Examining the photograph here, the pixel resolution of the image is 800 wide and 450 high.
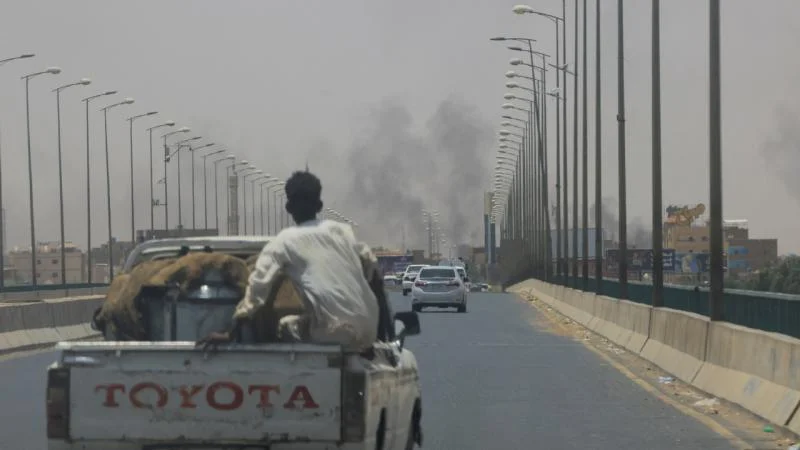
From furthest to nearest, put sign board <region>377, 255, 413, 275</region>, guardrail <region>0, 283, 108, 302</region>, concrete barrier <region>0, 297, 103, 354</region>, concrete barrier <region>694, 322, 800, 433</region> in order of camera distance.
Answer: sign board <region>377, 255, 413, 275</region> < guardrail <region>0, 283, 108, 302</region> < concrete barrier <region>0, 297, 103, 354</region> < concrete barrier <region>694, 322, 800, 433</region>

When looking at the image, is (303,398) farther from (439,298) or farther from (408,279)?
(408,279)

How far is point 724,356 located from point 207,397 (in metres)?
12.3

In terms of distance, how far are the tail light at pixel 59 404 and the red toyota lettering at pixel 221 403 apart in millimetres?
745

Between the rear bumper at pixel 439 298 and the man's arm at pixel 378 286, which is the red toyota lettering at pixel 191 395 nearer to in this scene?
the man's arm at pixel 378 286

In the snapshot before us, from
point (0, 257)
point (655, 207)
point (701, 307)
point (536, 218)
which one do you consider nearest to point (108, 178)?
point (0, 257)

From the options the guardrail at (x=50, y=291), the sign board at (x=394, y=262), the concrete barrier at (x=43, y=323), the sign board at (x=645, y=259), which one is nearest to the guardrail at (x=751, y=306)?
the concrete barrier at (x=43, y=323)

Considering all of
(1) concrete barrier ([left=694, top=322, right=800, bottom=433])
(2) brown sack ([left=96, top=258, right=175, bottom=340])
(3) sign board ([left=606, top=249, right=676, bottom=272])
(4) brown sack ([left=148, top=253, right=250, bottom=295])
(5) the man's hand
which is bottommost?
(3) sign board ([left=606, top=249, right=676, bottom=272])

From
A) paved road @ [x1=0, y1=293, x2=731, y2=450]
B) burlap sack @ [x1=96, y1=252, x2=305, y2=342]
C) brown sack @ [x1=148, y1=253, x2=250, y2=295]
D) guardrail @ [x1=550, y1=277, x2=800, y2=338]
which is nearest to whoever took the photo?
burlap sack @ [x1=96, y1=252, x2=305, y2=342]

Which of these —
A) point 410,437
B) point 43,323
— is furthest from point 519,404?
point 43,323

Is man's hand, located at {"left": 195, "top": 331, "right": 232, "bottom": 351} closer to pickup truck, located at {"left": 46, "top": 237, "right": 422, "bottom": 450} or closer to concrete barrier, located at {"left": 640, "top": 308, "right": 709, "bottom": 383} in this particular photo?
pickup truck, located at {"left": 46, "top": 237, "right": 422, "bottom": 450}

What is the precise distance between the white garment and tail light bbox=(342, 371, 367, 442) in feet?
1.01

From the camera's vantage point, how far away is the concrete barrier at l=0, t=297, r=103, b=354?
107ft

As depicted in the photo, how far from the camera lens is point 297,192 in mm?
10695

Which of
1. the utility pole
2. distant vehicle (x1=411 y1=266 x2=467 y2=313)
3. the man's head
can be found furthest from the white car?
the man's head
